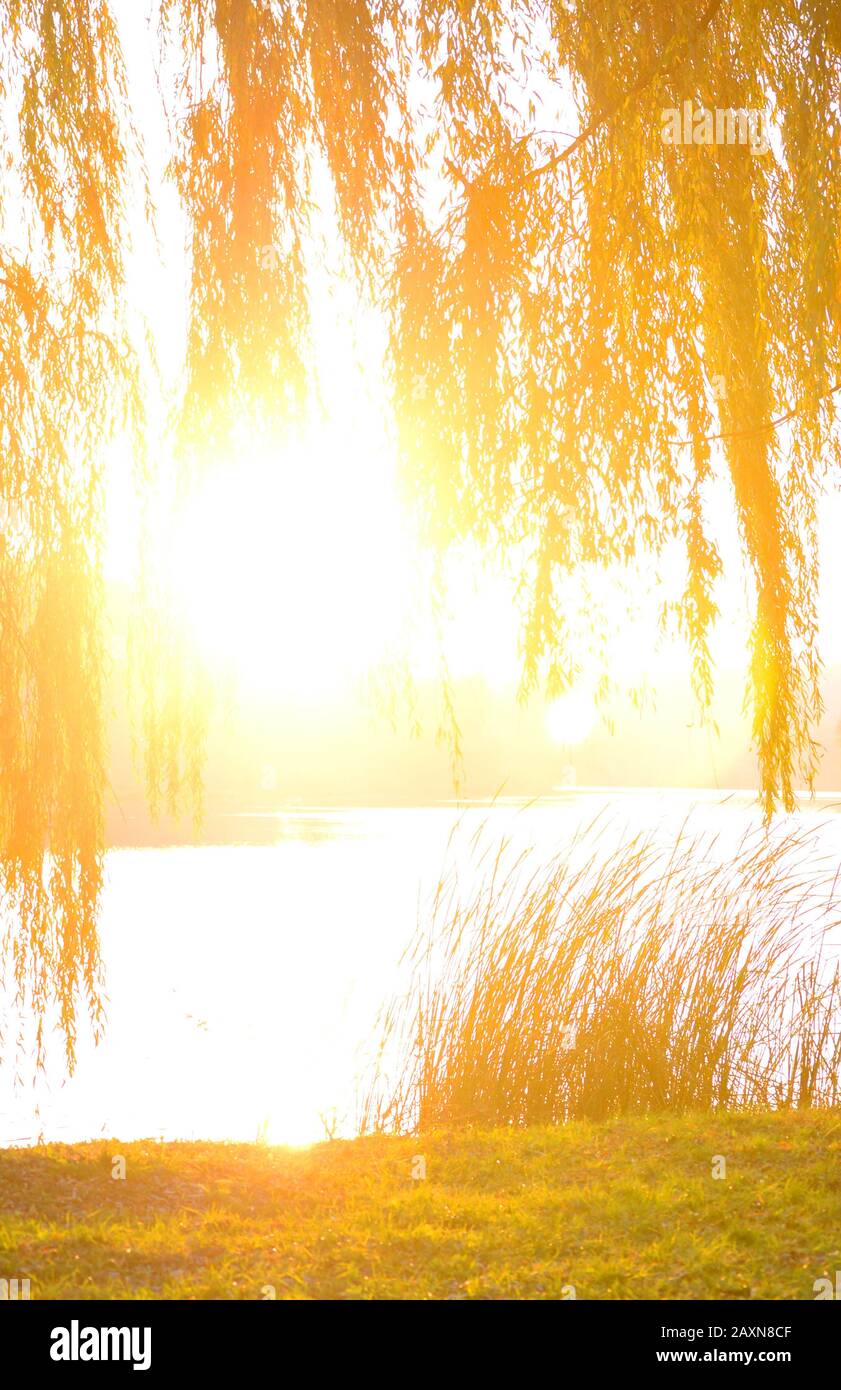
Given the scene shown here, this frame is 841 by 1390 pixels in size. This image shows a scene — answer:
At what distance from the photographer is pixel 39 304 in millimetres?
5027

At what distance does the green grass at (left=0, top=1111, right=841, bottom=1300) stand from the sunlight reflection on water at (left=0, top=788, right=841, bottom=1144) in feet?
4.12

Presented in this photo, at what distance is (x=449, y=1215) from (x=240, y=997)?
9.03 metres

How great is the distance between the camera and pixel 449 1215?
13.3ft

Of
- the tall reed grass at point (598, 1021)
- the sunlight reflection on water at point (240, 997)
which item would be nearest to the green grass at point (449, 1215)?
the tall reed grass at point (598, 1021)

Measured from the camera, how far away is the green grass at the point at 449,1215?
3.45m

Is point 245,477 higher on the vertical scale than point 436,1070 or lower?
higher

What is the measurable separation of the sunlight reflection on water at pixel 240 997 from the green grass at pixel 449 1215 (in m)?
1.25

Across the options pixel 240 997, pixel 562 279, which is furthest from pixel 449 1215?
pixel 240 997

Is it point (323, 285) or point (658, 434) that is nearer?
point (658, 434)

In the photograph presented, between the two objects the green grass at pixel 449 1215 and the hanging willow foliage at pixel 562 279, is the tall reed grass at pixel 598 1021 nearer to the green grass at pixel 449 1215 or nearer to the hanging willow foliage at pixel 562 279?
the green grass at pixel 449 1215

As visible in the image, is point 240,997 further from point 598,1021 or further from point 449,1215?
point 449,1215

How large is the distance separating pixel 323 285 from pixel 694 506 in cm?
153
